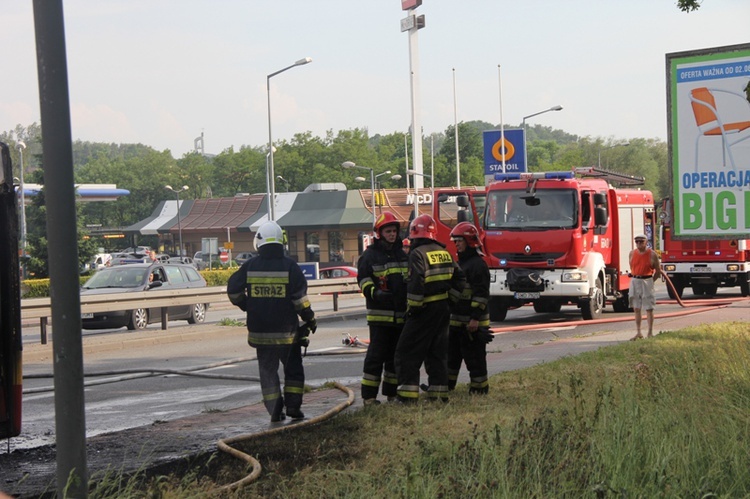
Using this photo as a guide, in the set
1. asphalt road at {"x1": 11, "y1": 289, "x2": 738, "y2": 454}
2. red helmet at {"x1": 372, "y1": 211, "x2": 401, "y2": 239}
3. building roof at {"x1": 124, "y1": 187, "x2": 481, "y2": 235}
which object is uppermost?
building roof at {"x1": 124, "y1": 187, "x2": 481, "y2": 235}

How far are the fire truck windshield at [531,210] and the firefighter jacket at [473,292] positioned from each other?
36.2 feet

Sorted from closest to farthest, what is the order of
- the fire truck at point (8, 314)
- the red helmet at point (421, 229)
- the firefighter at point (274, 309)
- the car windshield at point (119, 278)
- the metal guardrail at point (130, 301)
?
1. the fire truck at point (8, 314)
2. the firefighter at point (274, 309)
3. the red helmet at point (421, 229)
4. the metal guardrail at point (130, 301)
5. the car windshield at point (119, 278)

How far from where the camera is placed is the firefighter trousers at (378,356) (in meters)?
9.59

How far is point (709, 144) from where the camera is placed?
44.5ft

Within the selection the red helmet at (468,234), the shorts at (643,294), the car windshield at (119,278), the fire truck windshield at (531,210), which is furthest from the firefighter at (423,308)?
the car windshield at (119,278)

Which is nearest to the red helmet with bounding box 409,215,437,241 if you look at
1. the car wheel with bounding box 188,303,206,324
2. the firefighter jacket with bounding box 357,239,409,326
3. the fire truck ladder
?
the firefighter jacket with bounding box 357,239,409,326

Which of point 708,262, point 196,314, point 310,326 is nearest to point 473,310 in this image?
point 310,326

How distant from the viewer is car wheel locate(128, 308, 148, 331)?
2177 cm

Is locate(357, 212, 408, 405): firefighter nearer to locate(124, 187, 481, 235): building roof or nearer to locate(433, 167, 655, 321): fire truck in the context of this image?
locate(433, 167, 655, 321): fire truck

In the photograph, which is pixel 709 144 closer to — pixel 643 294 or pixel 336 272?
pixel 643 294

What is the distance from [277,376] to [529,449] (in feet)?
10.7

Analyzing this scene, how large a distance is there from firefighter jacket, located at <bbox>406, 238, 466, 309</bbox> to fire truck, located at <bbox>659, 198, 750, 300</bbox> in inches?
782

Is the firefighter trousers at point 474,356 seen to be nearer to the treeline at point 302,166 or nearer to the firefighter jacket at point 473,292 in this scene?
the firefighter jacket at point 473,292

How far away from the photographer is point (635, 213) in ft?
80.7
